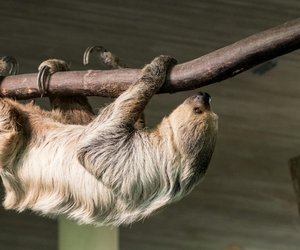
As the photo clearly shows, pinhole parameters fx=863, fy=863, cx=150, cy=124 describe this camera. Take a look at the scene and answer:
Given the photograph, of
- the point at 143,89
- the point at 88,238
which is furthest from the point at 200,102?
the point at 88,238

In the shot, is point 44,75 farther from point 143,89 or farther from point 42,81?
point 143,89

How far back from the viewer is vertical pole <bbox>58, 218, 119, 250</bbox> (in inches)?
317

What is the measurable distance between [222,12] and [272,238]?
155 inches

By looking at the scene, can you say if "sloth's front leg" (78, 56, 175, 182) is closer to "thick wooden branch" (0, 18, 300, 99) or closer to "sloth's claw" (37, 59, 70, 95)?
"thick wooden branch" (0, 18, 300, 99)

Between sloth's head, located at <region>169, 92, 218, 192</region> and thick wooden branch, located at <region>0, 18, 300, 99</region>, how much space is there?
1.22 ft

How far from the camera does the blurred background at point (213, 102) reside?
674cm

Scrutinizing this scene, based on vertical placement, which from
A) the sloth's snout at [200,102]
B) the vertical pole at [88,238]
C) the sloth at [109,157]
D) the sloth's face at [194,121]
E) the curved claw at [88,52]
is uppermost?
the curved claw at [88,52]

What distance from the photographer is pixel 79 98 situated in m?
5.19

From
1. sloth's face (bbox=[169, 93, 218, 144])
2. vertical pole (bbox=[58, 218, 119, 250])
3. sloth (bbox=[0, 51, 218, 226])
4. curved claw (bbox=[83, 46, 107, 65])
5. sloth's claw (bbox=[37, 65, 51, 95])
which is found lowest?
vertical pole (bbox=[58, 218, 119, 250])

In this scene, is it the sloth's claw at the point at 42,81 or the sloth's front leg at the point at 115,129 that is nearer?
the sloth's front leg at the point at 115,129

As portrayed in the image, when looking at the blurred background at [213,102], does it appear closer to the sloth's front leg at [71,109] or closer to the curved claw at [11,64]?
the curved claw at [11,64]

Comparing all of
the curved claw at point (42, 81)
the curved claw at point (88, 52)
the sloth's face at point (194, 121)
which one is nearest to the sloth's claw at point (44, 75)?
the curved claw at point (42, 81)

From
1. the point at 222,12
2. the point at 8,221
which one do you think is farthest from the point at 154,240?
the point at 222,12

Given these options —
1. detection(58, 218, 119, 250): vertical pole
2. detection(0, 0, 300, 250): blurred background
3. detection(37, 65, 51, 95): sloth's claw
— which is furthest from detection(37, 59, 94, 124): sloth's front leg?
detection(58, 218, 119, 250): vertical pole
